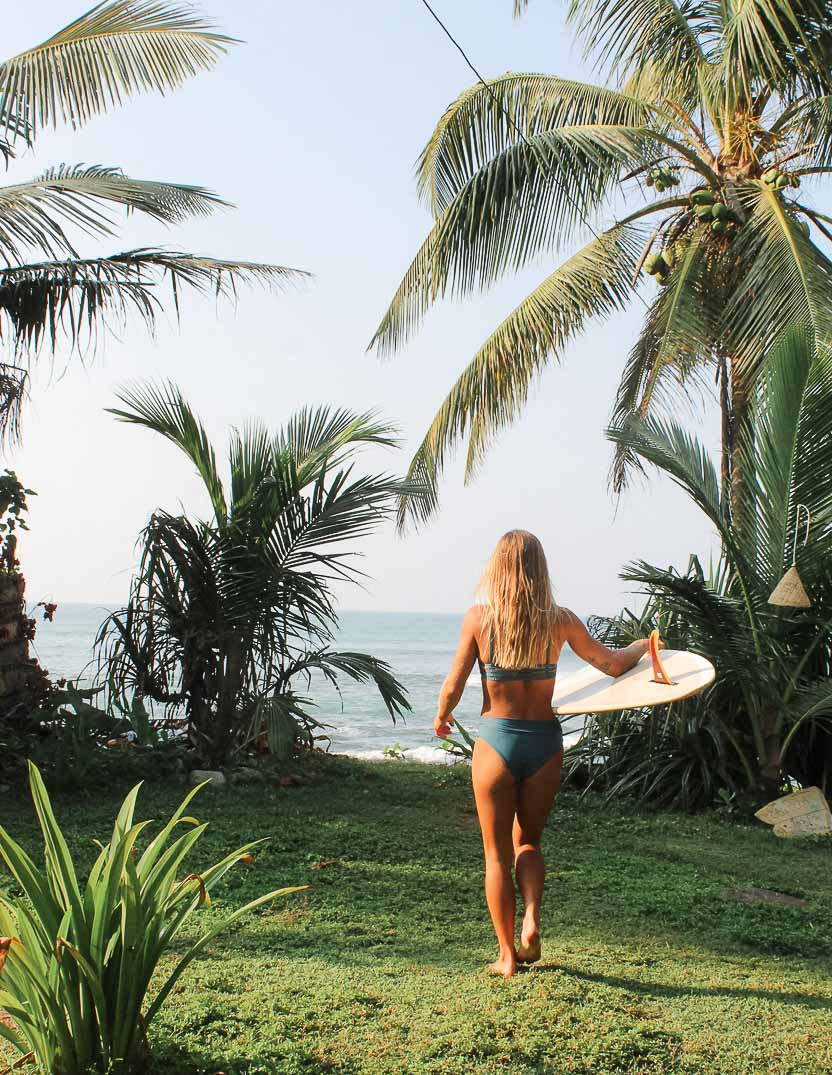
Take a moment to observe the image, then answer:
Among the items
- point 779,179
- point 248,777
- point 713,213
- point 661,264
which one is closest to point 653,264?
point 661,264

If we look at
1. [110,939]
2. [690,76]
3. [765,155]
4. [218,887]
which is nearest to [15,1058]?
[110,939]

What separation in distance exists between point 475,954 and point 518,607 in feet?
4.82

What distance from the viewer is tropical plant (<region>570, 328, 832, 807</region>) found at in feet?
24.3

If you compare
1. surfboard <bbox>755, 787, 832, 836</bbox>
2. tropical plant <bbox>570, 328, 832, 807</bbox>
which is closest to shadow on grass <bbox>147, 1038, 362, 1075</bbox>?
surfboard <bbox>755, 787, 832, 836</bbox>

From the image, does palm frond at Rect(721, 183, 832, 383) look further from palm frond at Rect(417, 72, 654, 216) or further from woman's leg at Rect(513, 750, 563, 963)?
woman's leg at Rect(513, 750, 563, 963)

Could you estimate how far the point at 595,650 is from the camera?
398cm

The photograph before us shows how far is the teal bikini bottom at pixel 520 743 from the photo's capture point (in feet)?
12.5

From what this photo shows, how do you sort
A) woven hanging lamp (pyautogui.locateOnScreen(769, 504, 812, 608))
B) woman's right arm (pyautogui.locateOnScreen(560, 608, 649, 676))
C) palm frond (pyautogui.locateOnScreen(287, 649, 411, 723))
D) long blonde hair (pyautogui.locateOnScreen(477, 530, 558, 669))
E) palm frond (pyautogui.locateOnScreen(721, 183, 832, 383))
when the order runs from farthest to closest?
palm frond (pyautogui.locateOnScreen(721, 183, 832, 383))
palm frond (pyautogui.locateOnScreen(287, 649, 411, 723))
woven hanging lamp (pyautogui.locateOnScreen(769, 504, 812, 608))
woman's right arm (pyautogui.locateOnScreen(560, 608, 649, 676))
long blonde hair (pyautogui.locateOnScreen(477, 530, 558, 669))

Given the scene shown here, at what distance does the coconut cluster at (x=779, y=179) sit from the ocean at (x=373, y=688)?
206 inches

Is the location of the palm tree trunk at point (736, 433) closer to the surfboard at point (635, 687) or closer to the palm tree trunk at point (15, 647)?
Result: the surfboard at point (635, 687)

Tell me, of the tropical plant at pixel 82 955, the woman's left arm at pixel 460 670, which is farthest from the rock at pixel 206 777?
the tropical plant at pixel 82 955

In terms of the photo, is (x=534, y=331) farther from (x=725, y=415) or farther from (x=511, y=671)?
(x=511, y=671)

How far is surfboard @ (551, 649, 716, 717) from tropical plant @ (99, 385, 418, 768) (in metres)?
3.57

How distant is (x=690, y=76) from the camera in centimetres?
1053
